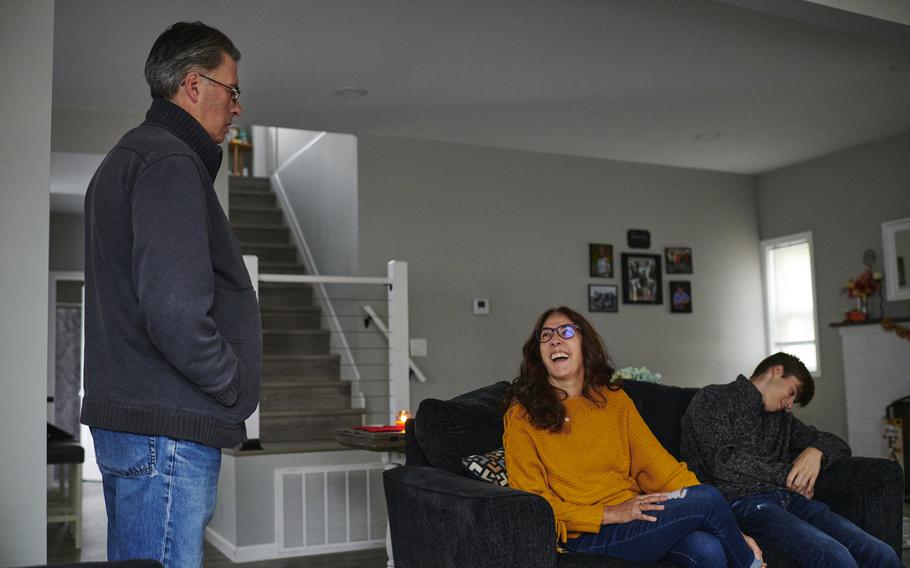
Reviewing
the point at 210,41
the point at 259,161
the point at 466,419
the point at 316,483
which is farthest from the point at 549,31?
the point at 259,161

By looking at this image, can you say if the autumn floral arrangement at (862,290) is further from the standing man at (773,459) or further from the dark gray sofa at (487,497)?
the dark gray sofa at (487,497)

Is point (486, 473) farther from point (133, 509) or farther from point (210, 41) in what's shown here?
point (210, 41)

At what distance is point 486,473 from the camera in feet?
9.16

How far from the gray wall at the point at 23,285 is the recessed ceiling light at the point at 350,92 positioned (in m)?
3.12

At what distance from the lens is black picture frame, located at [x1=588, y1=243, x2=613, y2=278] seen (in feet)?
23.3

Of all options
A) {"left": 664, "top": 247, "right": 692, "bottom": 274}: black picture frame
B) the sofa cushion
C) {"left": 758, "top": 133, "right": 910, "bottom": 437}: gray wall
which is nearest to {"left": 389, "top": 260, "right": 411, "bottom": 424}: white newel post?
the sofa cushion

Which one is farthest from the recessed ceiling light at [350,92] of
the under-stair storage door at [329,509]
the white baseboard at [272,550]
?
the white baseboard at [272,550]

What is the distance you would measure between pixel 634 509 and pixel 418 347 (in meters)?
3.86

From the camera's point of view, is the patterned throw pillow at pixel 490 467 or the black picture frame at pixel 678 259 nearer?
the patterned throw pillow at pixel 490 467

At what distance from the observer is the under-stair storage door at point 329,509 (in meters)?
5.02

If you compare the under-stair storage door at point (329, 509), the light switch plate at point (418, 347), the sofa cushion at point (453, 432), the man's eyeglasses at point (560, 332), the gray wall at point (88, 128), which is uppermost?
the gray wall at point (88, 128)

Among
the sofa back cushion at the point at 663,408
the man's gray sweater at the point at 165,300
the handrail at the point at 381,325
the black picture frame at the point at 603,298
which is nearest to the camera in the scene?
the man's gray sweater at the point at 165,300

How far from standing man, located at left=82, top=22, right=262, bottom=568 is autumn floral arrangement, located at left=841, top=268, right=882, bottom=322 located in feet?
20.3

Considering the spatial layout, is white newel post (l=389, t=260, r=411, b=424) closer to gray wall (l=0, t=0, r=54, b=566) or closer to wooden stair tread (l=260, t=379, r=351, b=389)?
wooden stair tread (l=260, t=379, r=351, b=389)
